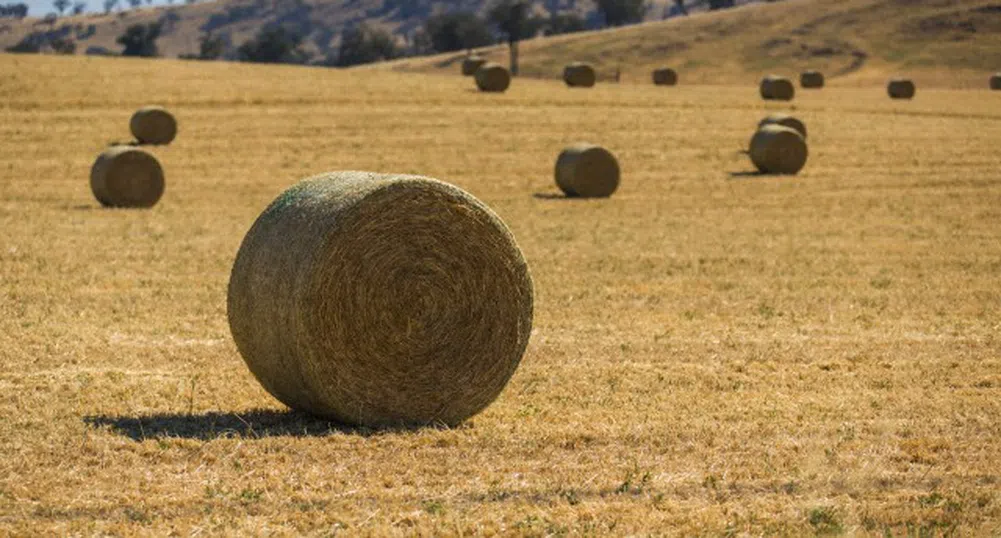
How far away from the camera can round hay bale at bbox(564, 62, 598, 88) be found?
66.8 m

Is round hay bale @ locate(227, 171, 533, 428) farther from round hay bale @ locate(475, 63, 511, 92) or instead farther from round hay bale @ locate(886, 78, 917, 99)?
round hay bale @ locate(886, 78, 917, 99)

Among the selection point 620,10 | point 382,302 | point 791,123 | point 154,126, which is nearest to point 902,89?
point 791,123

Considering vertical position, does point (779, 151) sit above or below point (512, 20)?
above

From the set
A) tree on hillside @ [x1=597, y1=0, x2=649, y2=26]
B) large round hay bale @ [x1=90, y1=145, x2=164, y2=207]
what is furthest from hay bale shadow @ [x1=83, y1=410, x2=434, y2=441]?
tree on hillside @ [x1=597, y1=0, x2=649, y2=26]

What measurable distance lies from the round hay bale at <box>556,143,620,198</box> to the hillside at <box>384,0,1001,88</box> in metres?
48.5

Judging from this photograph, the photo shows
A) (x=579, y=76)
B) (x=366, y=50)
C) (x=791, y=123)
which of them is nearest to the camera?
(x=791, y=123)

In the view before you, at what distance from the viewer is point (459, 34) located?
13662 cm

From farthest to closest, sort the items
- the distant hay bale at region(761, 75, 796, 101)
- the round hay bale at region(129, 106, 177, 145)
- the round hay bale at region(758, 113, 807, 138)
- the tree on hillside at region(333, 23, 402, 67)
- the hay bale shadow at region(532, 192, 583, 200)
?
the tree on hillside at region(333, 23, 402, 67)
the distant hay bale at region(761, 75, 796, 101)
the round hay bale at region(758, 113, 807, 138)
the round hay bale at region(129, 106, 177, 145)
the hay bale shadow at region(532, 192, 583, 200)

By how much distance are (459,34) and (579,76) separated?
71.1m

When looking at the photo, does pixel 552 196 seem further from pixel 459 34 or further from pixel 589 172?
pixel 459 34

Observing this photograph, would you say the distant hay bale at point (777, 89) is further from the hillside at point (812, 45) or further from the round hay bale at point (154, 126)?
the round hay bale at point (154, 126)

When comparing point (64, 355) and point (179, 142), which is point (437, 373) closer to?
point (64, 355)

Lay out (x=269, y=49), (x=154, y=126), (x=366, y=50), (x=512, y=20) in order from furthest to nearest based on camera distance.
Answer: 1. (x=269, y=49)
2. (x=366, y=50)
3. (x=512, y=20)
4. (x=154, y=126)

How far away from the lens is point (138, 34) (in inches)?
5827
